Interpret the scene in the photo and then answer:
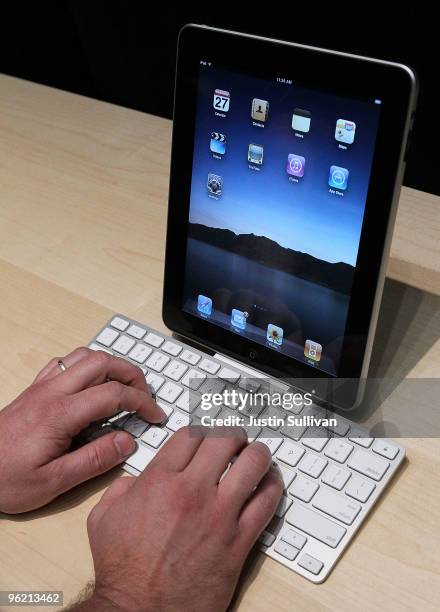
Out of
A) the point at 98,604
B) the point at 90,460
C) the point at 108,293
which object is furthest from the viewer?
the point at 108,293

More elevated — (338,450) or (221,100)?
(221,100)

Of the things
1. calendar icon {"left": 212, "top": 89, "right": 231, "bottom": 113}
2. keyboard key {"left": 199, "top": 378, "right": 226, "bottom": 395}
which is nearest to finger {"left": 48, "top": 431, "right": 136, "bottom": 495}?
keyboard key {"left": 199, "top": 378, "right": 226, "bottom": 395}

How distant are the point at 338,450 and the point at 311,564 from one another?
12 centimetres

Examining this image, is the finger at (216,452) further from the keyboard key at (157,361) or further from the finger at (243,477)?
the keyboard key at (157,361)

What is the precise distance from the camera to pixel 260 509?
0.64 m

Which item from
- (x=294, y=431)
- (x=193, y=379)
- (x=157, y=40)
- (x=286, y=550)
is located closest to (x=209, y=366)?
(x=193, y=379)

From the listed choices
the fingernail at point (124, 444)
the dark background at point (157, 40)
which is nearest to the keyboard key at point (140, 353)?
the fingernail at point (124, 444)

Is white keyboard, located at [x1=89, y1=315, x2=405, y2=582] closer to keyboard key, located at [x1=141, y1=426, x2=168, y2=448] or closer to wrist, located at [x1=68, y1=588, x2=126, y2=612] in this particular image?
keyboard key, located at [x1=141, y1=426, x2=168, y2=448]

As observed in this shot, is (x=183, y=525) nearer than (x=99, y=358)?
Yes

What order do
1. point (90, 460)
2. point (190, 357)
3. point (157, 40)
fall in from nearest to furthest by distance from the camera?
1. point (90, 460)
2. point (190, 357)
3. point (157, 40)

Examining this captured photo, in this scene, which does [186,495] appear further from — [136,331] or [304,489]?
[136,331]

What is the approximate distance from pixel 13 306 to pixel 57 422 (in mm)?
266

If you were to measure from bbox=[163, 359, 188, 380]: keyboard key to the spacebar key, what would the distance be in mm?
202

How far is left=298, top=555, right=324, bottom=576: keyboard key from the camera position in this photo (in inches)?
24.5
